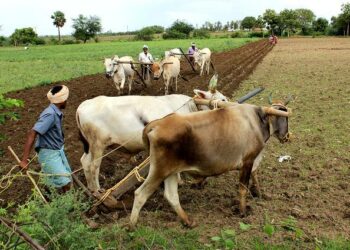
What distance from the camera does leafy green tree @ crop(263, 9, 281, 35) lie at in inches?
4657

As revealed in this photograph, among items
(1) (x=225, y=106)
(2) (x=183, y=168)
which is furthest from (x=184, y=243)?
(1) (x=225, y=106)

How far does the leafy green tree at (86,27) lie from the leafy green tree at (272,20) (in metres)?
45.4

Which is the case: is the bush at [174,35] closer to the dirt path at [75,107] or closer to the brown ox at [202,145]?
the dirt path at [75,107]

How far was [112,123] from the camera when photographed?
678 centimetres

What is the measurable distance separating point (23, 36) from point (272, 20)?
2546 inches

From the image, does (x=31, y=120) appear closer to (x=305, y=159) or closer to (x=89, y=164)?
(x=89, y=164)

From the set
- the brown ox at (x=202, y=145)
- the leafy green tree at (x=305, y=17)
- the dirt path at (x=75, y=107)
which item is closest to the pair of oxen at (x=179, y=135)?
the brown ox at (x=202, y=145)

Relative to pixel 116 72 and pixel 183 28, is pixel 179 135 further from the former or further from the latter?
pixel 183 28

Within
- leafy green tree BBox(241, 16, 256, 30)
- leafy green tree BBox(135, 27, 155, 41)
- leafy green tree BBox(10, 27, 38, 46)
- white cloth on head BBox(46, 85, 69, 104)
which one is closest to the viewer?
white cloth on head BBox(46, 85, 69, 104)

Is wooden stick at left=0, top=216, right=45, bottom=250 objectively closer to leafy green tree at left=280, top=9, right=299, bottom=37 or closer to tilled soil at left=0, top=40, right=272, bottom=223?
tilled soil at left=0, top=40, right=272, bottom=223

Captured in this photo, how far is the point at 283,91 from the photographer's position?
17.0 metres

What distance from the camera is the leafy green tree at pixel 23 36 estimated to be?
93.4 metres

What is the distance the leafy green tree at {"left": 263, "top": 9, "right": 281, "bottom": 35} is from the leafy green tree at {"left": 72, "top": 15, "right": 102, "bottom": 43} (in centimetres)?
4535

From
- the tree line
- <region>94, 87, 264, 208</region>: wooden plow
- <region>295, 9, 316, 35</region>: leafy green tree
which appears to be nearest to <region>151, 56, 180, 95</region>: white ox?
<region>94, 87, 264, 208</region>: wooden plow
